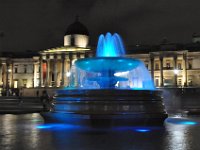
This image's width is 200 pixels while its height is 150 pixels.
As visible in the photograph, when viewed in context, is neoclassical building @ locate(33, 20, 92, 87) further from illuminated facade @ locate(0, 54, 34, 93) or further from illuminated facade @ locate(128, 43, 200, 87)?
illuminated facade @ locate(128, 43, 200, 87)

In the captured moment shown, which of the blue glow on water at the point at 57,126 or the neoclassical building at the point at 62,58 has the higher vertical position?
the neoclassical building at the point at 62,58

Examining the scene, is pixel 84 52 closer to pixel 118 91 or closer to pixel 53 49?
pixel 53 49

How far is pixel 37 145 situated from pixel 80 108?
4.27 m

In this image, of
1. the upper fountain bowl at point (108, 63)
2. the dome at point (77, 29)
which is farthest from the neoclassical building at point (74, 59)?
the upper fountain bowl at point (108, 63)

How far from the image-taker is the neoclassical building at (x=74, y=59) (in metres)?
72.4

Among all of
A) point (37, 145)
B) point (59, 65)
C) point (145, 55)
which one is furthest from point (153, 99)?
point (59, 65)

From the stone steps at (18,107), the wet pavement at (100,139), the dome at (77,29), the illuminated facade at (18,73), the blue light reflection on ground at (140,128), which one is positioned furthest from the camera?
the illuminated facade at (18,73)

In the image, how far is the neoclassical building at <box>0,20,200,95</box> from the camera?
72394mm

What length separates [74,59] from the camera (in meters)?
76.4

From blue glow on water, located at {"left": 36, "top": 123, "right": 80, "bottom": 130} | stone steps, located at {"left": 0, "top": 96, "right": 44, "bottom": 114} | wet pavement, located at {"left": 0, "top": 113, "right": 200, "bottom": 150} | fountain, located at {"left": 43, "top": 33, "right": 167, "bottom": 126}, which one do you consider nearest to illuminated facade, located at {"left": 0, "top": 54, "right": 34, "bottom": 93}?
stone steps, located at {"left": 0, "top": 96, "right": 44, "bottom": 114}

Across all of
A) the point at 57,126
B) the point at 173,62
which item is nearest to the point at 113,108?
the point at 57,126

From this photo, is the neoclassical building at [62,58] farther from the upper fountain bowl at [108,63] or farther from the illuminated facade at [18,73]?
the upper fountain bowl at [108,63]

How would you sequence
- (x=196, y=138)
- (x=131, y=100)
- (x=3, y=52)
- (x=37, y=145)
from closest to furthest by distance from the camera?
(x=37, y=145), (x=196, y=138), (x=131, y=100), (x=3, y=52)

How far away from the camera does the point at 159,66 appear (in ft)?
246
